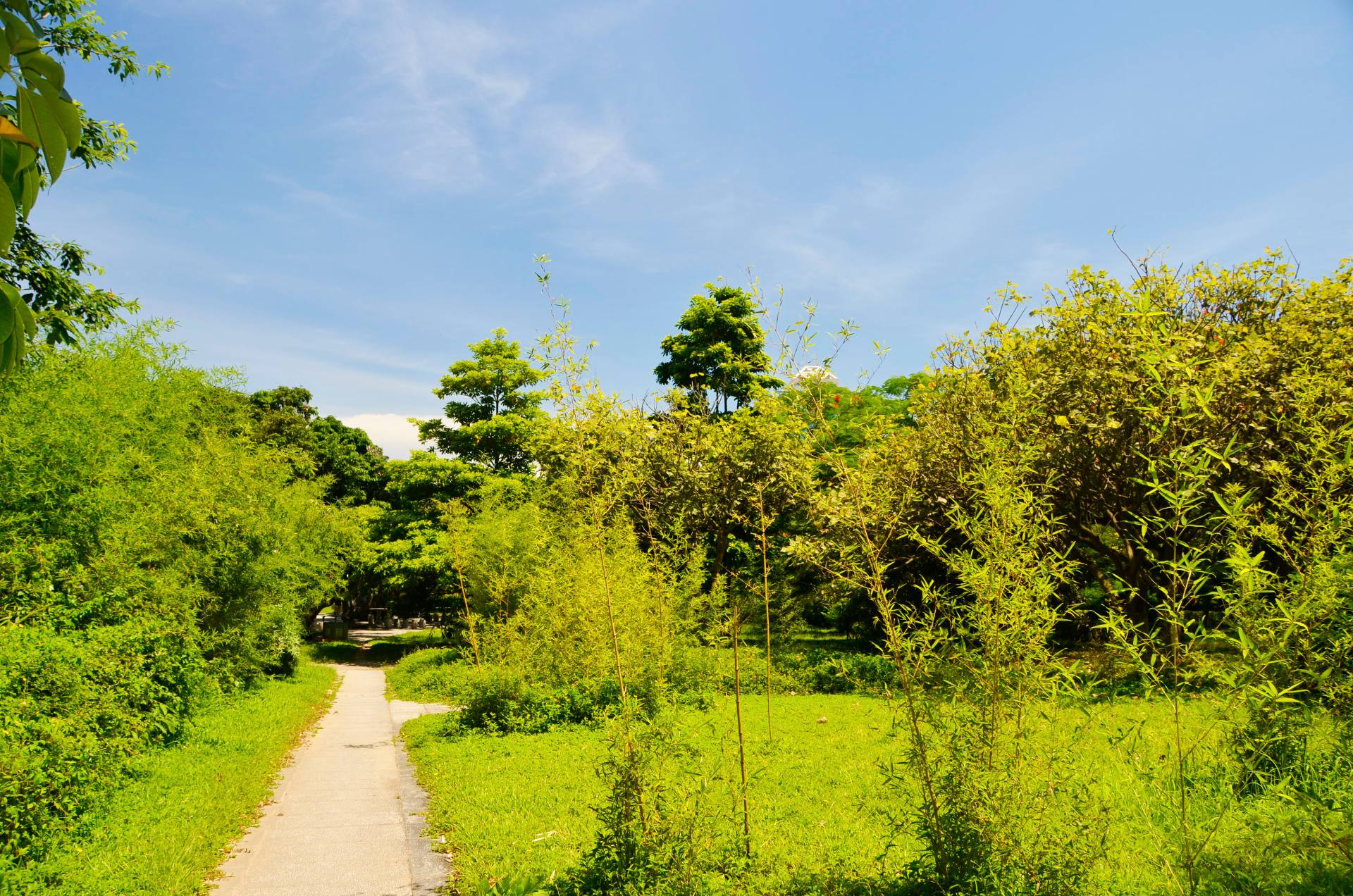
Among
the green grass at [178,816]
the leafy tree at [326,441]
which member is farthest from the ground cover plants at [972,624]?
the leafy tree at [326,441]

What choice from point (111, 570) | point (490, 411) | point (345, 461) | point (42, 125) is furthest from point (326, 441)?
point (42, 125)

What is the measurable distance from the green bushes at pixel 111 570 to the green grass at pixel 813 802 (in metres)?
2.54

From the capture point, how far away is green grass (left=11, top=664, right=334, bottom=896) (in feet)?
14.1

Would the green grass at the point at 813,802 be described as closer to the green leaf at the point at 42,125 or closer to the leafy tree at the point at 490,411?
the green leaf at the point at 42,125

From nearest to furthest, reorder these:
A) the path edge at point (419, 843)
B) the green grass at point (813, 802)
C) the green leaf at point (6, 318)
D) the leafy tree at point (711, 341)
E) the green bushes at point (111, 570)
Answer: the green leaf at point (6, 318) → the green grass at point (813, 802) → the path edge at point (419, 843) → the green bushes at point (111, 570) → the leafy tree at point (711, 341)

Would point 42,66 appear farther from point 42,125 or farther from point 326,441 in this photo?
point 326,441

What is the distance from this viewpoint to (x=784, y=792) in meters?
5.93

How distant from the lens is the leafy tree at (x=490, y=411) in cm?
2194

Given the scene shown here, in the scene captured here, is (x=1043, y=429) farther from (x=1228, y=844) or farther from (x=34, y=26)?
(x=34, y=26)

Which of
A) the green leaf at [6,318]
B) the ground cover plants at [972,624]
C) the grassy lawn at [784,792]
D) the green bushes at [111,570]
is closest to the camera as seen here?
the green leaf at [6,318]

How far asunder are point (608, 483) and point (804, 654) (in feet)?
30.3

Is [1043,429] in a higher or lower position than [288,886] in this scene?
higher

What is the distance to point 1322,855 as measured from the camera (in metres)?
3.48

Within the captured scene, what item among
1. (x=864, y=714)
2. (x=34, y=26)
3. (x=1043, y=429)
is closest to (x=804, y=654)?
(x=864, y=714)
